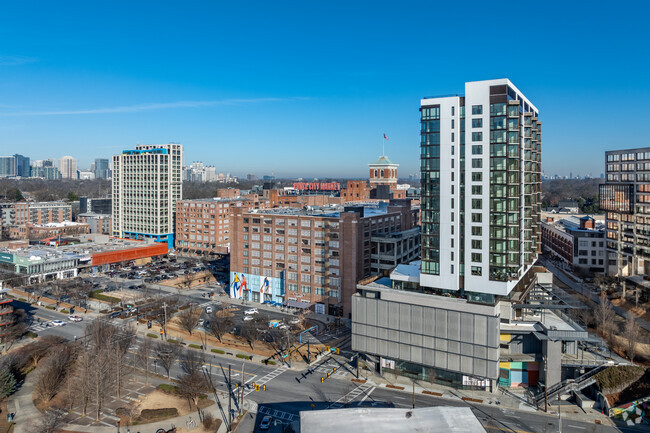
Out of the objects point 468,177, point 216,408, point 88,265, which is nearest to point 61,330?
point 216,408

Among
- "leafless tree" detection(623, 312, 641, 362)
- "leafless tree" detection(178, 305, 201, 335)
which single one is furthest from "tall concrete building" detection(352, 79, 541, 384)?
"leafless tree" detection(178, 305, 201, 335)

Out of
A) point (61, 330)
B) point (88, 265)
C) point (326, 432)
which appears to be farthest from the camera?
point (88, 265)

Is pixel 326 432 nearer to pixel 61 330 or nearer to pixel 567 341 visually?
pixel 567 341

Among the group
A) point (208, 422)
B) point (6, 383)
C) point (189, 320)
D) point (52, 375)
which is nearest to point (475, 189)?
point (208, 422)

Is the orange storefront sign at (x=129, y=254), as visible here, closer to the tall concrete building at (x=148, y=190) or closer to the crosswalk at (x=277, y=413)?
the tall concrete building at (x=148, y=190)

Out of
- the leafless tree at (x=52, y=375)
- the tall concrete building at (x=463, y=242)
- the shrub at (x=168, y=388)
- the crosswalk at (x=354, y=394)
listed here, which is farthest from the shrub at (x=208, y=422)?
the tall concrete building at (x=463, y=242)
